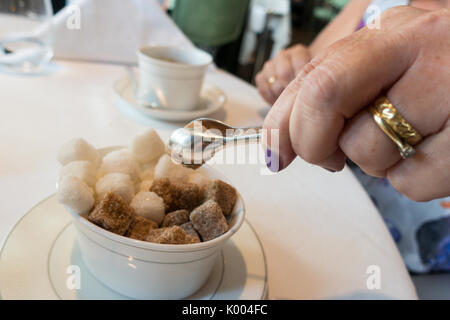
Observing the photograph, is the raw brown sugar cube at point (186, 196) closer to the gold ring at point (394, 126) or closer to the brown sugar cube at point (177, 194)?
the brown sugar cube at point (177, 194)

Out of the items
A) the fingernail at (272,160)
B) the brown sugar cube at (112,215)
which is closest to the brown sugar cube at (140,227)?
the brown sugar cube at (112,215)

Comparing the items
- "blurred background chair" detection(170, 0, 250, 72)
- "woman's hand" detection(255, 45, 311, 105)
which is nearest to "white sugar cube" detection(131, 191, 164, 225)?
"woman's hand" detection(255, 45, 311, 105)

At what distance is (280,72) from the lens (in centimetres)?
75

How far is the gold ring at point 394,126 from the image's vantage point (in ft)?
0.93

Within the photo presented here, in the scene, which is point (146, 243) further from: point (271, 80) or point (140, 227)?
point (271, 80)

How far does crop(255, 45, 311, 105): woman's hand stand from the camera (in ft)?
2.42

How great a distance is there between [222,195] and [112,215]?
106 millimetres

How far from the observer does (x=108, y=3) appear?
2.73ft

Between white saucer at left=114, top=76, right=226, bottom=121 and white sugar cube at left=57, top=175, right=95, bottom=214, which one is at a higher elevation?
white sugar cube at left=57, top=175, right=95, bottom=214

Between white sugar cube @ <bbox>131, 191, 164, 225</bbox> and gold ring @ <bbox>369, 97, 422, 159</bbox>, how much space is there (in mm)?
208

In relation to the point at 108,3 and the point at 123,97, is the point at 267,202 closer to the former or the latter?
the point at 123,97

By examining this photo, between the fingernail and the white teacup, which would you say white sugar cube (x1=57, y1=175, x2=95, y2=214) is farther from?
the white teacup

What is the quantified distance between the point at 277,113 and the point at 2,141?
40 centimetres

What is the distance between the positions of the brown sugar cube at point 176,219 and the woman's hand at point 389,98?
13 centimetres
